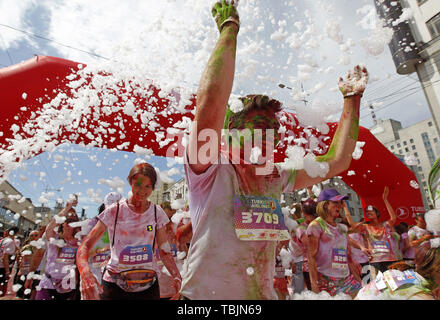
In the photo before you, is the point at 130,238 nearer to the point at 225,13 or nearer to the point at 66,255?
the point at 66,255

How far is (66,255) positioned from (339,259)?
3.54m

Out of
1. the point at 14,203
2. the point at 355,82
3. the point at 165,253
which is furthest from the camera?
the point at 14,203

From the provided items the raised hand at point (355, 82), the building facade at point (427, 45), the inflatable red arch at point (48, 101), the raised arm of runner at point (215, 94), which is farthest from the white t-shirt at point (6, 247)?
the building facade at point (427, 45)

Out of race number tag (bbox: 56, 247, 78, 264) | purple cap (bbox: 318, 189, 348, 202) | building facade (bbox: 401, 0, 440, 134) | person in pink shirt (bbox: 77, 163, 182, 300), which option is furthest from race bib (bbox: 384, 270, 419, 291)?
building facade (bbox: 401, 0, 440, 134)

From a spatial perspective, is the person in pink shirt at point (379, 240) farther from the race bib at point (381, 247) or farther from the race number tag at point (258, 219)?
the race number tag at point (258, 219)

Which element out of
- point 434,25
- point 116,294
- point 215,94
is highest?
point 434,25

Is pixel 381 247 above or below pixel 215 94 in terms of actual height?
below

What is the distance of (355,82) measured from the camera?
1.55 meters

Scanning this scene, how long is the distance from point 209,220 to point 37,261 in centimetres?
497

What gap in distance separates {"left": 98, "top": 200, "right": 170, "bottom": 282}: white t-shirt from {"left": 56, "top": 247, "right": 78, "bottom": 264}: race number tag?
5.96 ft

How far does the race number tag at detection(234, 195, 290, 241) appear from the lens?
3.58 feet

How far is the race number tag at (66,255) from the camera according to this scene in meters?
3.95

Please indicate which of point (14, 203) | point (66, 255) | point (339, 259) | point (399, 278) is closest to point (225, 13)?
point (399, 278)
